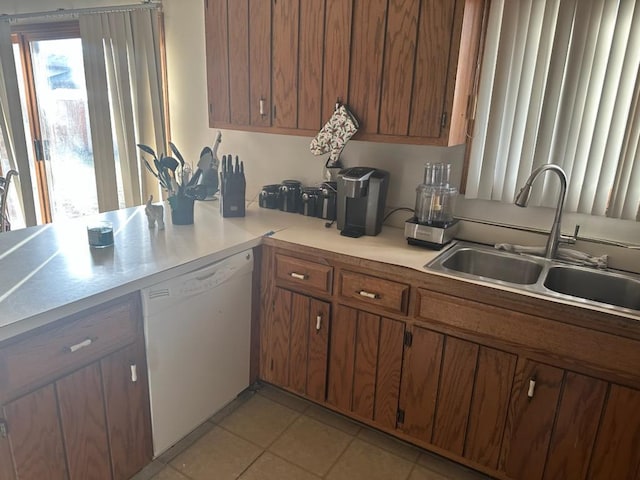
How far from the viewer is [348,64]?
6.65ft

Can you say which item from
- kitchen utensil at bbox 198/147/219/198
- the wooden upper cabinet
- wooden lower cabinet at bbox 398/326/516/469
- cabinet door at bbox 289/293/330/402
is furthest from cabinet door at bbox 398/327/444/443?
kitchen utensil at bbox 198/147/219/198

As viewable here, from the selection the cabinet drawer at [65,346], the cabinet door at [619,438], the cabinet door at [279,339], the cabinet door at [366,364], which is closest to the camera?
the cabinet drawer at [65,346]

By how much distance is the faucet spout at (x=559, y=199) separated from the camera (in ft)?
5.74

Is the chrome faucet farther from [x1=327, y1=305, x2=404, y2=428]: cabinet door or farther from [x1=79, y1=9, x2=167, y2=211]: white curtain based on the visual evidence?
[x1=79, y1=9, x2=167, y2=211]: white curtain

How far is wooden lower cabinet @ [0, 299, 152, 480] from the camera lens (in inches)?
51.1

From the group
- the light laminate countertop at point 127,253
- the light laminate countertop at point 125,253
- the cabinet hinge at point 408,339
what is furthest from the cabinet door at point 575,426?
the light laminate countertop at point 125,253

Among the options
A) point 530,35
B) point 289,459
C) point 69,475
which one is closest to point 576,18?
point 530,35

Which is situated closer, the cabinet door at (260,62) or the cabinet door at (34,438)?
the cabinet door at (34,438)

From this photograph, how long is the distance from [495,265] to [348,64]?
1132 millimetres

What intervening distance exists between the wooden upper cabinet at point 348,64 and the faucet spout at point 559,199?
0.36 m

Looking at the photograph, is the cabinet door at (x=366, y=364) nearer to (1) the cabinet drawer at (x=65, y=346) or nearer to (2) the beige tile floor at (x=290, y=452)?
(2) the beige tile floor at (x=290, y=452)

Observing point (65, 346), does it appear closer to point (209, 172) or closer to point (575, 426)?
point (209, 172)

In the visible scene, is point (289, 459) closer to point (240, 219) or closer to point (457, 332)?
point (457, 332)

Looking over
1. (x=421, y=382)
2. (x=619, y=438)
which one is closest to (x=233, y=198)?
(x=421, y=382)
